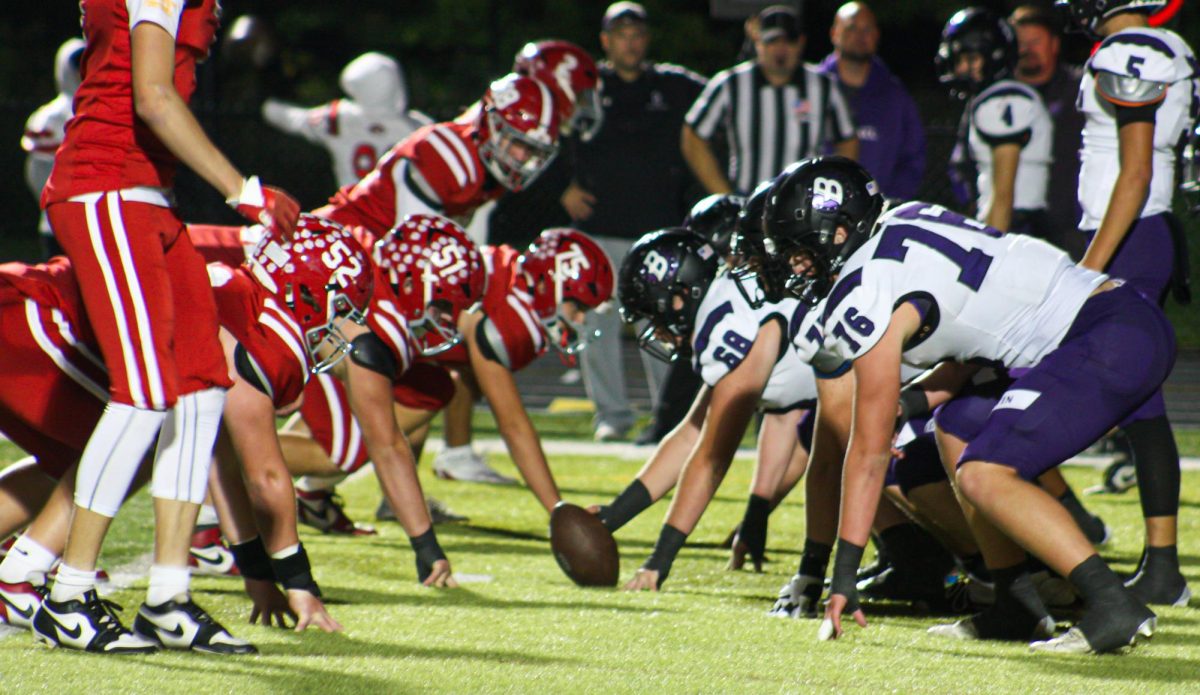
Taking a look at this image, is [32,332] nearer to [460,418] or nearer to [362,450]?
[362,450]

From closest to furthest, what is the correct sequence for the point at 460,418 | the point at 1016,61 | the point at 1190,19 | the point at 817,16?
the point at 1016,61, the point at 460,418, the point at 1190,19, the point at 817,16

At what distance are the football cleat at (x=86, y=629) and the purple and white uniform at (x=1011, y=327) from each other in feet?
5.54

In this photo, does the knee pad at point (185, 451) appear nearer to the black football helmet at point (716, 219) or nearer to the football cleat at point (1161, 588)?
the black football helmet at point (716, 219)

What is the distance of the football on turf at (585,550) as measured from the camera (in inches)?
173

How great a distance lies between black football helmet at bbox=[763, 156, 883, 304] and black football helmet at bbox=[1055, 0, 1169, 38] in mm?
1357

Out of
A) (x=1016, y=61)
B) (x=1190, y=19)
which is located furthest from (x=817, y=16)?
(x=1016, y=61)

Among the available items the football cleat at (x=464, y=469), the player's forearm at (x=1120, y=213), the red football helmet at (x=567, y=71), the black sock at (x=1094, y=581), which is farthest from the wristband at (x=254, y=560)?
the football cleat at (x=464, y=469)

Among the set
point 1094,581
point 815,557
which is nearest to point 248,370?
point 815,557

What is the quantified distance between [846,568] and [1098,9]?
6.90ft

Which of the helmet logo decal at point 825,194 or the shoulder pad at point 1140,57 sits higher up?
the shoulder pad at point 1140,57

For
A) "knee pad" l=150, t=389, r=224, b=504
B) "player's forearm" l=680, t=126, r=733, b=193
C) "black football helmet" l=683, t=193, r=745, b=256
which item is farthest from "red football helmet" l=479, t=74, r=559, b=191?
"player's forearm" l=680, t=126, r=733, b=193

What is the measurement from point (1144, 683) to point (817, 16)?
1634cm

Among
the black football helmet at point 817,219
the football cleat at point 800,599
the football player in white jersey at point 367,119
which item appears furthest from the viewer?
the football player in white jersey at point 367,119

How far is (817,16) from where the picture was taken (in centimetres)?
1870
